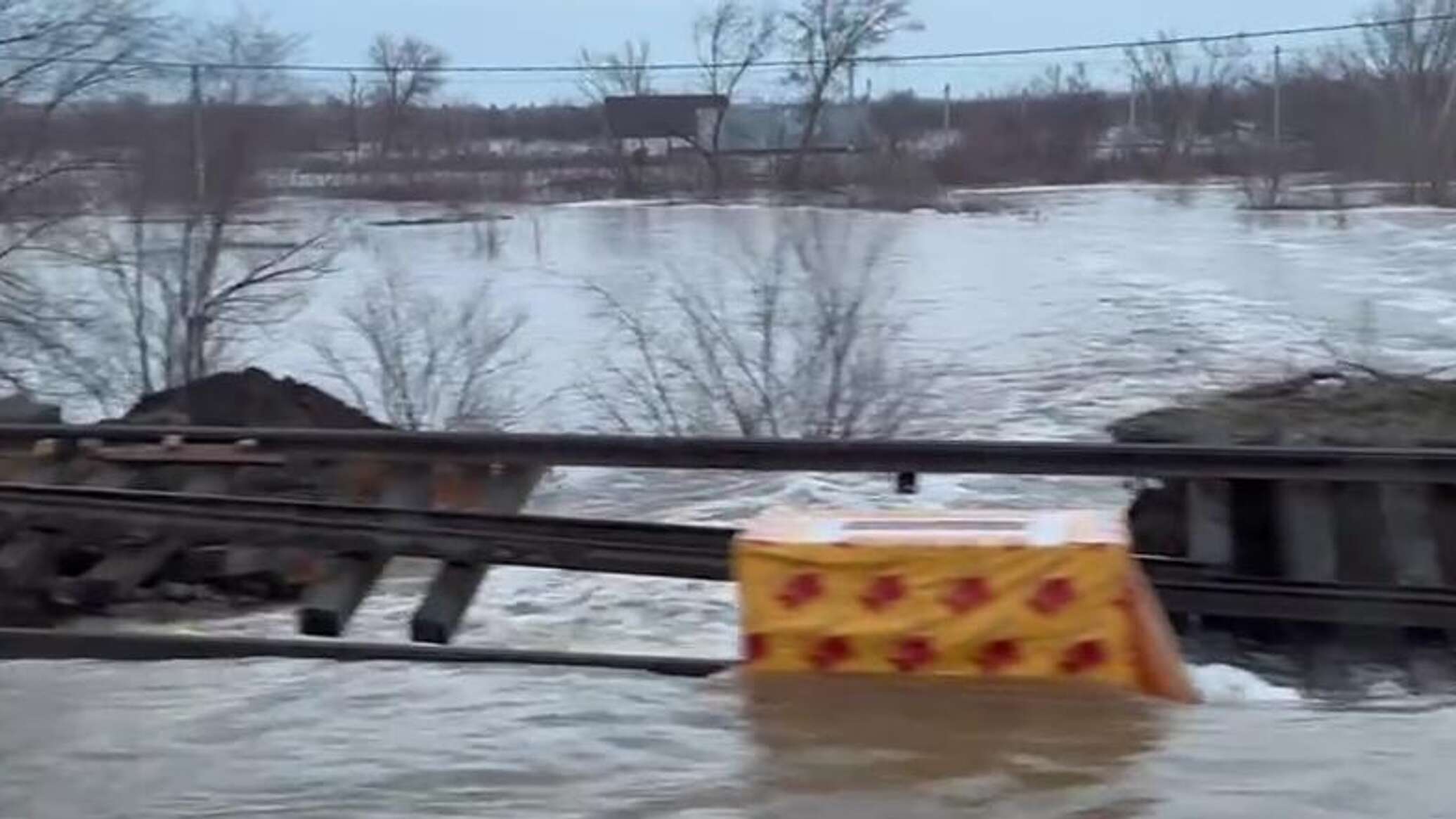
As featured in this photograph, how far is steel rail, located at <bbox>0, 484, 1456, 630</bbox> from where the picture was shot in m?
10.2

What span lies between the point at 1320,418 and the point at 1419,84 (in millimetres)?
52857

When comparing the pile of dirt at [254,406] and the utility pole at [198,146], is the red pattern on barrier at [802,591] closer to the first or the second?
the pile of dirt at [254,406]

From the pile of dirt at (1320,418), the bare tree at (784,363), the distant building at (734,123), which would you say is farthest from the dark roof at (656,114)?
the pile of dirt at (1320,418)

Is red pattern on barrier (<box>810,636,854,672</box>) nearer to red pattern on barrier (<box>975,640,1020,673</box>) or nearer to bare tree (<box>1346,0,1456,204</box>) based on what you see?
red pattern on barrier (<box>975,640,1020,673</box>)

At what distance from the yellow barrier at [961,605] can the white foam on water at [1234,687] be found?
2.33 feet

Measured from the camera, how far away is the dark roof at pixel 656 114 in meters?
69.2

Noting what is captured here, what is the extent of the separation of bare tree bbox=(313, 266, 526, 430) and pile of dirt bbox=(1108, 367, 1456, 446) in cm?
1050

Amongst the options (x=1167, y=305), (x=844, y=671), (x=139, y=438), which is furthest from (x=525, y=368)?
(x=844, y=671)

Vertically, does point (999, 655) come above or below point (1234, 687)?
above

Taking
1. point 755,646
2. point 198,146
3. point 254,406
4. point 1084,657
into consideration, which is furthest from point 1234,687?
point 198,146

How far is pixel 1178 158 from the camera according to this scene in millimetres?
87000

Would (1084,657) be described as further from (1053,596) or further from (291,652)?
(291,652)

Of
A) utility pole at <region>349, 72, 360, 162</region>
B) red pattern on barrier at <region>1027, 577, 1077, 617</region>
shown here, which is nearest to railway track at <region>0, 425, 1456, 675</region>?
red pattern on barrier at <region>1027, 577, 1077, 617</region>

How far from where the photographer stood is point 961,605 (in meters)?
7.32
